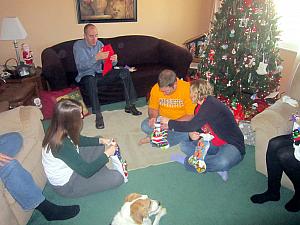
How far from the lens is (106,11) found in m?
4.69

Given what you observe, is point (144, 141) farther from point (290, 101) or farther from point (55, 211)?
point (290, 101)

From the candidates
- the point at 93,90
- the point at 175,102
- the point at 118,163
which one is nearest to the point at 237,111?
the point at 175,102

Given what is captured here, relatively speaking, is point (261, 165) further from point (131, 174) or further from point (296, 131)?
point (131, 174)

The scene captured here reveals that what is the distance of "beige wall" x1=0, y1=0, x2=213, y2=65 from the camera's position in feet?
14.2

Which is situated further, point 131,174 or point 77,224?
point 131,174

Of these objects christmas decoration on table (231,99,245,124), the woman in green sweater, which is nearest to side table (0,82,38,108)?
the woman in green sweater

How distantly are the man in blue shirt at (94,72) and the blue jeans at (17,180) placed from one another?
1.67 metres

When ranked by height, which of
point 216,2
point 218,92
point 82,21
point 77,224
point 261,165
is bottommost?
point 77,224

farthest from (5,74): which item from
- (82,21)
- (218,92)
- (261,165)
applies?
(261,165)

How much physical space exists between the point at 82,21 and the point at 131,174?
3.13 meters

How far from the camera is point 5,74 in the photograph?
3863 millimetres

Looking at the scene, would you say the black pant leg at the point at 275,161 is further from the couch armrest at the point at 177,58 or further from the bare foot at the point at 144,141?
the couch armrest at the point at 177,58

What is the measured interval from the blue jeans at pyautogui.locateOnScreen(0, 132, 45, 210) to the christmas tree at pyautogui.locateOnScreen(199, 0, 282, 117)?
8.62 ft

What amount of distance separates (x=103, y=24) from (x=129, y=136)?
8.07ft
